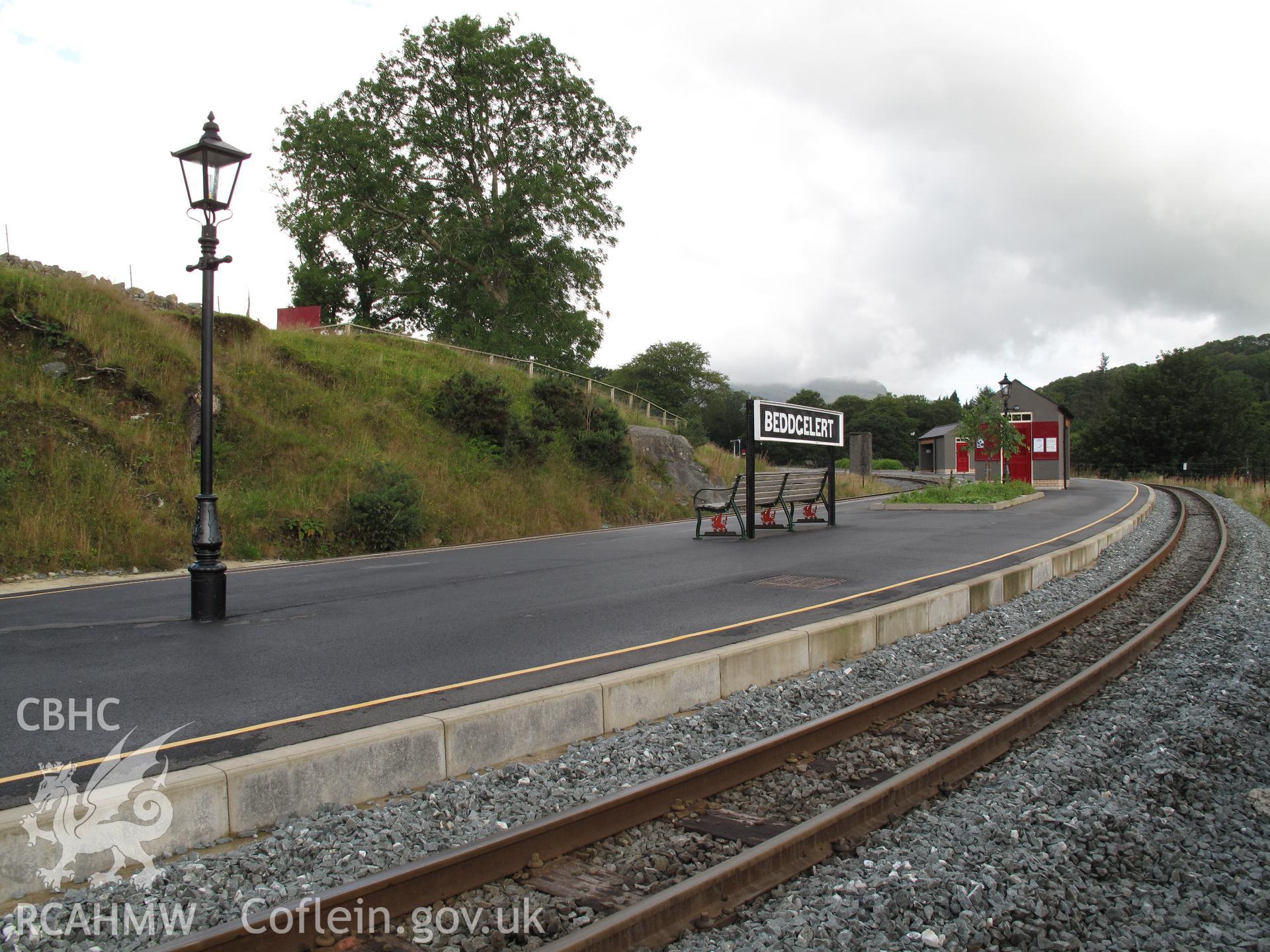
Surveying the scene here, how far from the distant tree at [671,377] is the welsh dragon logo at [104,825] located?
80264mm

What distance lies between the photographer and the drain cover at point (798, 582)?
10031 millimetres

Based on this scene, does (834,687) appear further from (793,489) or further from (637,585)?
(793,489)

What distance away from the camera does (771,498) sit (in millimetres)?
16438

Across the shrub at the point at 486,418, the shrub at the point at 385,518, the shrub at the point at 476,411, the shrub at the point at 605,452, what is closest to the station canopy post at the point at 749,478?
the shrub at the point at 385,518

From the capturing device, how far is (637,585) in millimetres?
10258

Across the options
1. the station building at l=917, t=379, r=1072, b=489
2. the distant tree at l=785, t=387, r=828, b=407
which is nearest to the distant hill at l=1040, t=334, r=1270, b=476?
the station building at l=917, t=379, r=1072, b=489

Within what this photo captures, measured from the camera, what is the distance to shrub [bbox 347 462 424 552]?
51.1ft

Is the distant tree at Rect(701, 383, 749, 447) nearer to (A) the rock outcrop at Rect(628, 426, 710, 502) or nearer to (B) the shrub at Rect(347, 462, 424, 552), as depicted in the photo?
(A) the rock outcrop at Rect(628, 426, 710, 502)

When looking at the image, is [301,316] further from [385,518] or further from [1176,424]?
[1176,424]

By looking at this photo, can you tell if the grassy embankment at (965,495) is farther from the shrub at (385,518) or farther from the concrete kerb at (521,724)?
the concrete kerb at (521,724)

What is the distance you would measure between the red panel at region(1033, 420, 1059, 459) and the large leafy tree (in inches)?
964

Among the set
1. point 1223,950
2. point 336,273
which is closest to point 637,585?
point 1223,950

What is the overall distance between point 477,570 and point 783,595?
15.7 ft

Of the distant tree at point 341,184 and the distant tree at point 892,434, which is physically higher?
the distant tree at point 341,184
